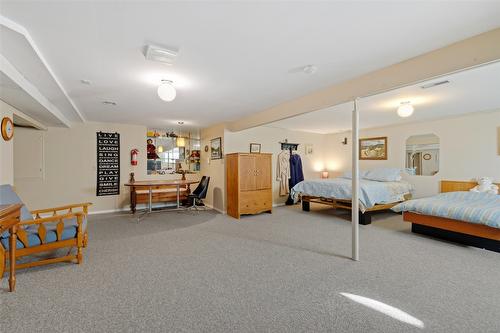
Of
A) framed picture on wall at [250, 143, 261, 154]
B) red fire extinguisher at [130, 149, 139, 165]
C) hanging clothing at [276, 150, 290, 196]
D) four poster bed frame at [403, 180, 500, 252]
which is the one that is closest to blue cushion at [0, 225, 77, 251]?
red fire extinguisher at [130, 149, 139, 165]

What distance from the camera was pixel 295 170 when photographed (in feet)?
22.2

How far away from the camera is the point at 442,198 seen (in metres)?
4.01

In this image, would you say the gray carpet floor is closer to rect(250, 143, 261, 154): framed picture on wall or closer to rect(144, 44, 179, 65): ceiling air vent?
rect(144, 44, 179, 65): ceiling air vent

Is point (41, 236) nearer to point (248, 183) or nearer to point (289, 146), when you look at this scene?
point (248, 183)

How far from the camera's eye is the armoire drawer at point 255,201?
5.05m

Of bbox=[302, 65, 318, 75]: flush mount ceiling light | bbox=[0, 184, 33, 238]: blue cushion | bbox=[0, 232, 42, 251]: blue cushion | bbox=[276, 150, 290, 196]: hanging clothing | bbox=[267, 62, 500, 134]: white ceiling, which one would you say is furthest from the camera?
bbox=[276, 150, 290, 196]: hanging clothing

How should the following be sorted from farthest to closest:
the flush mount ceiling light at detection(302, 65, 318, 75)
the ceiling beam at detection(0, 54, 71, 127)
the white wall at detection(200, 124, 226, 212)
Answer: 1. the white wall at detection(200, 124, 226, 212)
2. the flush mount ceiling light at detection(302, 65, 318, 75)
3. the ceiling beam at detection(0, 54, 71, 127)

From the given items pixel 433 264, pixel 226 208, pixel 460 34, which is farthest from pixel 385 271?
pixel 226 208

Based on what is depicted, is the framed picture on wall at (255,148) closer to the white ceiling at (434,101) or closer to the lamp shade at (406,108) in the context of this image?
the white ceiling at (434,101)

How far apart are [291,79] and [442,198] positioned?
3.61 metres

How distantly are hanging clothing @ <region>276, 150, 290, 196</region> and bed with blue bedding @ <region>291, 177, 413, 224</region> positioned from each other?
74 cm

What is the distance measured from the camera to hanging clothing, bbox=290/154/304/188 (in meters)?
6.70

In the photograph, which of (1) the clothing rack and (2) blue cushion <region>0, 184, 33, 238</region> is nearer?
(2) blue cushion <region>0, 184, 33, 238</region>

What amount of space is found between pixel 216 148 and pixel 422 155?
516 cm
